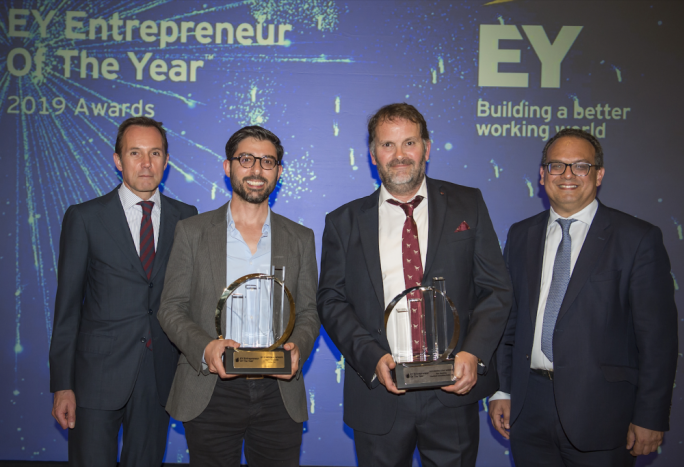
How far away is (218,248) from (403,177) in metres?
0.91

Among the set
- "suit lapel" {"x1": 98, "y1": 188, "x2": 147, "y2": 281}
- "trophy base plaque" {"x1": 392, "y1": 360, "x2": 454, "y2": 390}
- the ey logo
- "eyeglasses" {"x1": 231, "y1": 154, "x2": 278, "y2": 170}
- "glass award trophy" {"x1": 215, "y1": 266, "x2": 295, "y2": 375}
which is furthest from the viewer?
the ey logo

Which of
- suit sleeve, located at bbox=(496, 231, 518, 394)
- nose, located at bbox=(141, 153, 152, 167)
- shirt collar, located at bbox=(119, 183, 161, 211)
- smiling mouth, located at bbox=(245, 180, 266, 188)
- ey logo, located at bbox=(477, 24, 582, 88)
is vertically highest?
ey logo, located at bbox=(477, 24, 582, 88)

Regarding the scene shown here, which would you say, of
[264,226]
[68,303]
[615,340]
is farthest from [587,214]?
[68,303]

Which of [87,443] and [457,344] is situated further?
[87,443]

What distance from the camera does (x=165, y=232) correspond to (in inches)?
100

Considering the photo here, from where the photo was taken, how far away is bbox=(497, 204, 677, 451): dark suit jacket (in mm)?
2133

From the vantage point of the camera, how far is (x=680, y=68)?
3631 mm

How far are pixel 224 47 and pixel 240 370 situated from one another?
266 centimetres

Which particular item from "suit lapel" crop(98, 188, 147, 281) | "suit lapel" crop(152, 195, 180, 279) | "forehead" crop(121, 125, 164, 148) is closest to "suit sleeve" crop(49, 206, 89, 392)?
"suit lapel" crop(98, 188, 147, 281)

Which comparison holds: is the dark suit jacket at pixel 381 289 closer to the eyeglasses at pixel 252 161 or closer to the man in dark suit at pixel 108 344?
the eyeglasses at pixel 252 161

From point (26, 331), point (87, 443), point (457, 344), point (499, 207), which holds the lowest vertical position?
point (87, 443)

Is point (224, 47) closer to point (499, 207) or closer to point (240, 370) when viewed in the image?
point (499, 207)

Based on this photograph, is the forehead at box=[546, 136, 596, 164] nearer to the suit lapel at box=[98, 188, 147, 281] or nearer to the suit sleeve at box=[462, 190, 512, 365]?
the suit sleeve at box=[462, 190, 512, 365]

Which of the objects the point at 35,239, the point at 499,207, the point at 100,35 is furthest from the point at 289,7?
the point at 35,239
